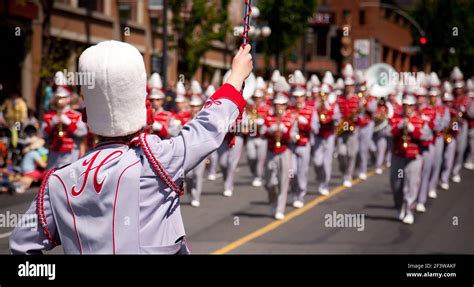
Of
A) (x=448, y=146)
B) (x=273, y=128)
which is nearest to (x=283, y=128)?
(x=273, y=128)

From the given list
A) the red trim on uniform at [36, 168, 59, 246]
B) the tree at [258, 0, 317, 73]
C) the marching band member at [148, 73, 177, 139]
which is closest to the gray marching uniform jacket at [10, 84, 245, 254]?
the red trim on uniform at [36, 168, 59, 246]

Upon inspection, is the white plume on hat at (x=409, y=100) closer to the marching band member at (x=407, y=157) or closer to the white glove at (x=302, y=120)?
the marching band member at (x=407, y=157)

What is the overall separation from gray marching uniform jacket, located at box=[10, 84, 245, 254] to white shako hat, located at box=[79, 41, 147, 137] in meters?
0.08

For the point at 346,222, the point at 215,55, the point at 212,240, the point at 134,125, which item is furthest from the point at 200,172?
the point at 215,55

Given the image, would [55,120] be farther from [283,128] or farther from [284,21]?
[284,21]

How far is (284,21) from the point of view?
119 feet

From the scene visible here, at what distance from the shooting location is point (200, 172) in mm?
15430

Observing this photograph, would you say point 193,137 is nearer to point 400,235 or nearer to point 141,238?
point 141,238

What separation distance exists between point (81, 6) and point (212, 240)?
815 inches

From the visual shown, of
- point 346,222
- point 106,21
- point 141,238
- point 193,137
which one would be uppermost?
point 106,21

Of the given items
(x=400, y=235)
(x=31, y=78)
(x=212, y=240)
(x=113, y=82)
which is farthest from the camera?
(x=31, y=78)

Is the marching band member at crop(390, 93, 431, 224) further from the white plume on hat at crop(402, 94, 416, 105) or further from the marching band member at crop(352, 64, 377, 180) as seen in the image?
the marching band member at crop(352, 64, 377, 180)

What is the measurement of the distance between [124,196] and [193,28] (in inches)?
1229

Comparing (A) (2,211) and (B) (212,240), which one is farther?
(A) (2,211)
